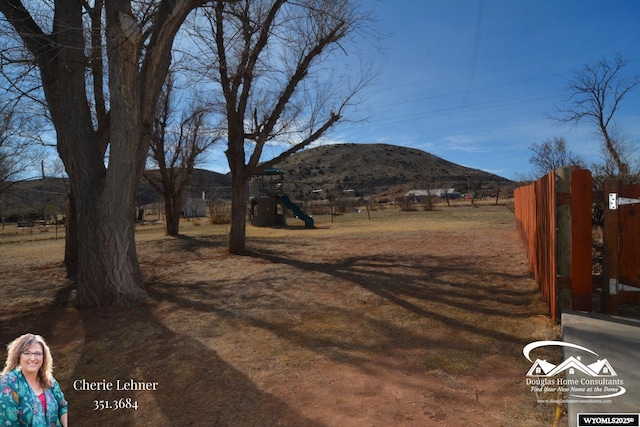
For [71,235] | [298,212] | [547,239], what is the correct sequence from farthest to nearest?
[298,212] < [71,235] < [547,239]

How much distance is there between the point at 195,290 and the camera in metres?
7.15

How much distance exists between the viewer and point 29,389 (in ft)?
6.81

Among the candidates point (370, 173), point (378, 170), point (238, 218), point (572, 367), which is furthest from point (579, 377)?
point (378, 170)

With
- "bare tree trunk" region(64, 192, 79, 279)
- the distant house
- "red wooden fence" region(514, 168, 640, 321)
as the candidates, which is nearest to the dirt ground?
"red wooden fence" region(514, 168, 640, 321)

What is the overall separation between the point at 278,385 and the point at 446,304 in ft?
9.87

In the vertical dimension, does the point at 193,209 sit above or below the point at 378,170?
below

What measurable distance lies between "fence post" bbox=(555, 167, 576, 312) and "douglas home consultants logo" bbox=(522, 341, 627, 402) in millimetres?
1145

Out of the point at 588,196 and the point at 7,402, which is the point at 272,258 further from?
the point at 7,402

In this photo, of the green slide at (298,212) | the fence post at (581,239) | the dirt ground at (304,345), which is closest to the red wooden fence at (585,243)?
the fence post at (581,239)

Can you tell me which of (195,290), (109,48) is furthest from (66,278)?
(109,48)

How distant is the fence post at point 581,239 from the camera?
450 centimetres

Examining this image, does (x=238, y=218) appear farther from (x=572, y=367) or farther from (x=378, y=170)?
(x=378, y=170)

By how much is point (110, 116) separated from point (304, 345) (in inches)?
173

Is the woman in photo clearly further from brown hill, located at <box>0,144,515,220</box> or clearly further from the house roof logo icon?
brown hill, located at <box>0,144,515,220</box>
